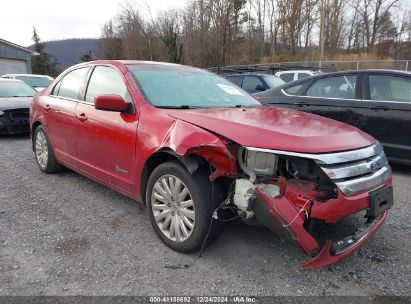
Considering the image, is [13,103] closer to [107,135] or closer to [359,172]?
[107,135]

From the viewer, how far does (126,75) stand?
12.2ft

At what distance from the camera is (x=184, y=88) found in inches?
150

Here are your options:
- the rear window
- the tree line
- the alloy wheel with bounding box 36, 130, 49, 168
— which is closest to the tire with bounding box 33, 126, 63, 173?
the alloy wheel with bounding box 36, 130, 49, 168

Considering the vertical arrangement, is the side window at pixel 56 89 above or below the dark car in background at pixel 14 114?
above

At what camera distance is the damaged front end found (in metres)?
2.50

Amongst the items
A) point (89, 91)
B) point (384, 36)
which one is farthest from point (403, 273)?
point (384, 36)

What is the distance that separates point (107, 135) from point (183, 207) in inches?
47.8

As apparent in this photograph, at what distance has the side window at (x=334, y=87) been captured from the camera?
5746 mm

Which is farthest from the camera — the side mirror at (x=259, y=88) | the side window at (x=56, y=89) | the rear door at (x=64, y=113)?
the side mirror at (x=259, y=88)

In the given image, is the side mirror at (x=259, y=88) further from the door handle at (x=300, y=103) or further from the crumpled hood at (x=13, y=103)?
the crumpled hood at (x=13, y=103)

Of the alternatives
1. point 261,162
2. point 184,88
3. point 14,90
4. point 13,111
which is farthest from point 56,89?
point 14,90

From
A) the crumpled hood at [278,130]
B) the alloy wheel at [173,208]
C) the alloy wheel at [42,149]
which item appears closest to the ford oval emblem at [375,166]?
the crumpled hood at [278,130]

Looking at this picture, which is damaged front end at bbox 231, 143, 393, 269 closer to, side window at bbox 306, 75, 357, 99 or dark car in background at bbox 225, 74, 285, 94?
side window at bbox 306, 75, 357, 99

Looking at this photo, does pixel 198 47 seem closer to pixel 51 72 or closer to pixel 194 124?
pixel 51 72
